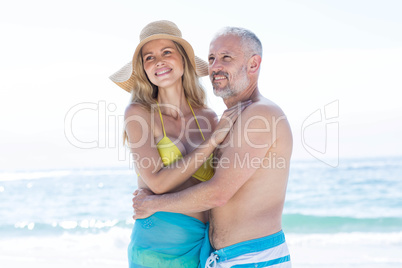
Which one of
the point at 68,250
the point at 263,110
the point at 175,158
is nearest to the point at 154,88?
the point at 175,158

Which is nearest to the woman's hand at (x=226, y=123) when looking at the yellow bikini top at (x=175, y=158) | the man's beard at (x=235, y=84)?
the man's beard at (x=235, y=84)

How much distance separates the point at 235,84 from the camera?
3.09 meters

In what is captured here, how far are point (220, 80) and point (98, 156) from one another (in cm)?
2628

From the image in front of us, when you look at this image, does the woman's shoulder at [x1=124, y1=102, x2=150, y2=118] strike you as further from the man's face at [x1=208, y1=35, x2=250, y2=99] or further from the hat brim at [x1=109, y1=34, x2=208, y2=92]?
the man's face at [x1=208, y1=35, x2=250, y2=99]

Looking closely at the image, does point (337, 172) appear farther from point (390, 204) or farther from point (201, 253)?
point (201, 253)

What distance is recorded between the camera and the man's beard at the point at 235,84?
3070mm

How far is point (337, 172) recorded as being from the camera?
66.1 ft

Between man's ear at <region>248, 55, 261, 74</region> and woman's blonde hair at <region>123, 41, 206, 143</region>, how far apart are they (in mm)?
735

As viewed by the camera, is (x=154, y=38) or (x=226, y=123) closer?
(x=226, y=123)

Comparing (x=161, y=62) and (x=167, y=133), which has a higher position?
(x=161, y=62)

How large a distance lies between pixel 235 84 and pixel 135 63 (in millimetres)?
908

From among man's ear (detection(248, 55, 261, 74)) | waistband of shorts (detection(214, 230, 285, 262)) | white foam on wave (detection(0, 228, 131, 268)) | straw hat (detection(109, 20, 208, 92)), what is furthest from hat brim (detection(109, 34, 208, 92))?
white foam on wave (detection(0, 228, 131, 268))

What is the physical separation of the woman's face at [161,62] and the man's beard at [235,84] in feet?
1.51

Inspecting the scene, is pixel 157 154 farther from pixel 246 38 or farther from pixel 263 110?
pixel 246 38
